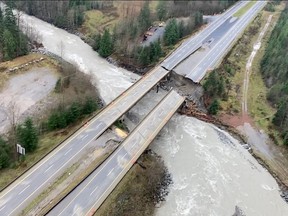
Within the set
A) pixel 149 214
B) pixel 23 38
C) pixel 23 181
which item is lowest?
pixel 149 214

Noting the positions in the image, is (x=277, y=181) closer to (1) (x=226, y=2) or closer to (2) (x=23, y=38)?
(2) (x=23, y=38)

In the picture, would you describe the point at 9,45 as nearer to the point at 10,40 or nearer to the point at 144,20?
the point at 10,40

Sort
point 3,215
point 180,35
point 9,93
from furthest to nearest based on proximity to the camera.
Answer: point 180,35 < point 9,93 < point 3,215

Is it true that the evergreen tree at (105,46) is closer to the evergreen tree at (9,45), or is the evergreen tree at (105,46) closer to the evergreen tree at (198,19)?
the evergreen tree at (9,45)

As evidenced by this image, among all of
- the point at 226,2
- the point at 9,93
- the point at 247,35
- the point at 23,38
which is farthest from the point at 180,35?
the point at 9,93

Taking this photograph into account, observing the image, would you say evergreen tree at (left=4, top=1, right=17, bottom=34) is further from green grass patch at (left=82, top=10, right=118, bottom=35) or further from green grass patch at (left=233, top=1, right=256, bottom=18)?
green grass patch at (left=233, top=1, right=256, bottom=18)

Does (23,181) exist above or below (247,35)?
below

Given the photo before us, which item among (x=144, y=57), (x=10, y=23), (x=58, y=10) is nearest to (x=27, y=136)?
(x=10, y=23)

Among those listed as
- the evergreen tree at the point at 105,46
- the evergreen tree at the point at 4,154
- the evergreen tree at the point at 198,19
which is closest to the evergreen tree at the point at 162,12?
the evergreen tree at the point at 198,19
